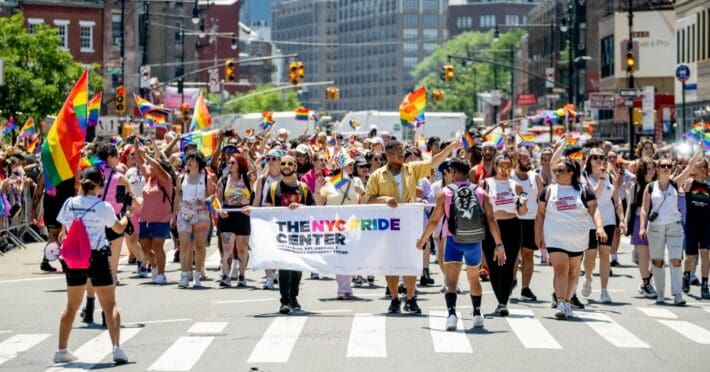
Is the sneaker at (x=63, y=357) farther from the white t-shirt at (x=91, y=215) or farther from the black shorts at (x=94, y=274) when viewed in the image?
the white t-shirt at (x=91, y=215)

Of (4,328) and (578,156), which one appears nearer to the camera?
(4,328)

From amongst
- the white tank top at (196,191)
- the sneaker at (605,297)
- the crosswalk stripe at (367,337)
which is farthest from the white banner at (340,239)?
the sneaker at (605,297)

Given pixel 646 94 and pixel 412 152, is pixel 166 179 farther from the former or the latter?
pixel 646 94

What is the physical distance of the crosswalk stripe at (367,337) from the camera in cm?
1330

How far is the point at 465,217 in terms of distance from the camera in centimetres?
1500

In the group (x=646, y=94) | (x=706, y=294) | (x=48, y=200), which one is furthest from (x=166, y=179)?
(x=646, y=94)

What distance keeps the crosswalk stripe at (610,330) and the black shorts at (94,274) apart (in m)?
4.83

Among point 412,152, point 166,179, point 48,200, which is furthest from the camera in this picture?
point 412,152

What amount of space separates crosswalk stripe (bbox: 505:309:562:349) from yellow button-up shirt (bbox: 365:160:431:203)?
70.1 inches

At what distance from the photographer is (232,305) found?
17.7m

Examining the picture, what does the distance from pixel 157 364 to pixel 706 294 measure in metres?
9.03

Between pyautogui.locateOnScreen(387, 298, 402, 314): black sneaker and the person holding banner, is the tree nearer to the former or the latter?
pyautogui.locateOnScreen(387, 298, 402, 314): black sneaker

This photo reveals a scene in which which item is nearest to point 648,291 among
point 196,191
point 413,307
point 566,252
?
point 566,252

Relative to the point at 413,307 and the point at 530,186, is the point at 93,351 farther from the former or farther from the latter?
the point at 530,186
